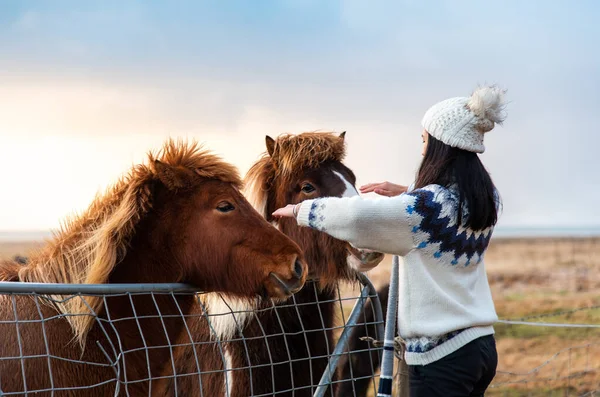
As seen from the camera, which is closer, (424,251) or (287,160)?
(424,251)

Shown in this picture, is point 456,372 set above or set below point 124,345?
below

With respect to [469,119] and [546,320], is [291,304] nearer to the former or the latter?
[469,119]

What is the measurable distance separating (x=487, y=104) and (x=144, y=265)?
1.64 metres

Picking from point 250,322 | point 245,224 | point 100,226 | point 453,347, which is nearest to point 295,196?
point 250,322

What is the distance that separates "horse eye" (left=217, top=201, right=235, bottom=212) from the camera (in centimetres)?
341

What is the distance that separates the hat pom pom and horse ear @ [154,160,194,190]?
1305mm

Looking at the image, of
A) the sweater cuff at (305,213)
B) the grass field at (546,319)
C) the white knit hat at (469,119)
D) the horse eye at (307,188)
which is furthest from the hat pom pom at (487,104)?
the grass field at (546,319)

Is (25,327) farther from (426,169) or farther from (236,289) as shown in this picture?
(426,169)

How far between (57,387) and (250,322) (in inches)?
51.2

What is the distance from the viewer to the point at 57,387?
10.2ft

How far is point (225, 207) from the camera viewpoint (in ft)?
11.2

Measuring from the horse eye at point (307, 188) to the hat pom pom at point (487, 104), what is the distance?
4.87 ft

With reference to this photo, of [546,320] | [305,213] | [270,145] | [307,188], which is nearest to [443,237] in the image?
[305,213]

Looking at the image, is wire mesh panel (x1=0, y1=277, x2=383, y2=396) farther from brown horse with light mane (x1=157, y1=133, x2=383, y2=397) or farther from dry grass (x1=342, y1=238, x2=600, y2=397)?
dry grass (x1=342, y1=238, x2=600, y2=397)
